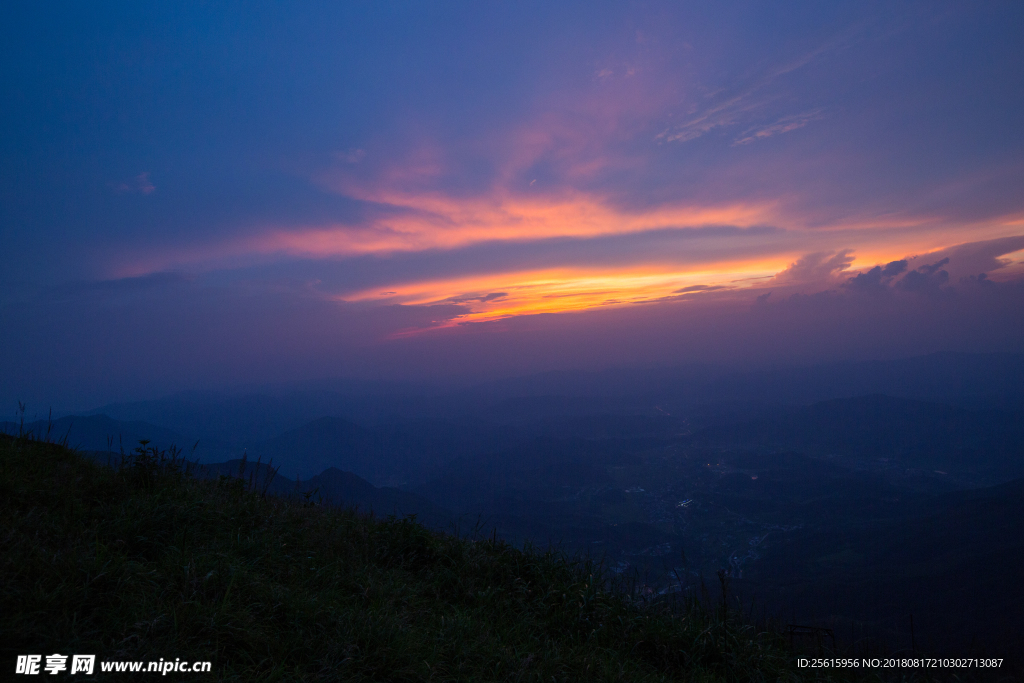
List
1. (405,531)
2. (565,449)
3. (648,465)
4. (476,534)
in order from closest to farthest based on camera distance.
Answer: (405,531)
(476,534)
(648,465)
(565,449)

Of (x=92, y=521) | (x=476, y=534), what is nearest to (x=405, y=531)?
(x=476, y=534)

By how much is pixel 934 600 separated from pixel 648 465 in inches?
Answer: 3166

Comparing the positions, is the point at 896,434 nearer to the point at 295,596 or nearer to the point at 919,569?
the point at 919,569

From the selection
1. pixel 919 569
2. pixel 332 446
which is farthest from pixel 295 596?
pixel 332 446

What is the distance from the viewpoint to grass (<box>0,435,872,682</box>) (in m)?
2.72

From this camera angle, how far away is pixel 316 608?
3.37 metres

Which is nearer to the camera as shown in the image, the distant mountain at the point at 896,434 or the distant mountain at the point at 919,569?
the distant mountain at the point at 919,569

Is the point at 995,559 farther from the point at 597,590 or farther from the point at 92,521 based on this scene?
the point at 92,521

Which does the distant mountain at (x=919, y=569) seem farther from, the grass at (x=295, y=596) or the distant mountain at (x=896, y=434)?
the distant mountain at (x=896, y=434)

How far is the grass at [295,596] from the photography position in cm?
272

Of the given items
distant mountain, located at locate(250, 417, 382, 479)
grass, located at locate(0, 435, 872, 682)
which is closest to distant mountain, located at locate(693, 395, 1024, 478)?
distant mountain, located at locate(250, 417, 382, 479)

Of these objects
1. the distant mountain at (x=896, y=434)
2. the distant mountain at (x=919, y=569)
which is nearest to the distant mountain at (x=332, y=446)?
the distant mountain at (x=919, y=569)

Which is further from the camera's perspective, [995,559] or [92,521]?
[995,559]

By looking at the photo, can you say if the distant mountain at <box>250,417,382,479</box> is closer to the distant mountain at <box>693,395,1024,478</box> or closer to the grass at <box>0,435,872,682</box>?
the distant mountain at <box>693,395,1024,478</box>
